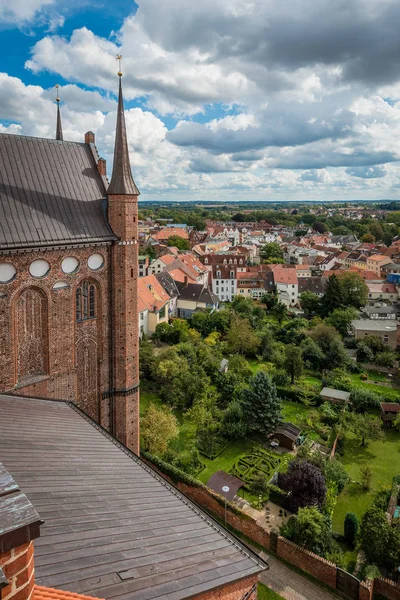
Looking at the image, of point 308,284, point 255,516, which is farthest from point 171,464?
point 308,284

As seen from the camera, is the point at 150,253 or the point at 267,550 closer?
the point at 267,550

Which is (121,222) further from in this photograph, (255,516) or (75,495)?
→ (255,516)

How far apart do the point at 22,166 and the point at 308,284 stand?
72.9 meters

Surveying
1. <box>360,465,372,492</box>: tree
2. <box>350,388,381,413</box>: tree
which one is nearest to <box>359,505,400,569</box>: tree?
<box>360,465,372,492</box>: tree

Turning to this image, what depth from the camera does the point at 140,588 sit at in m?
8.04

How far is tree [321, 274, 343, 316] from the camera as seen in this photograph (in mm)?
72250

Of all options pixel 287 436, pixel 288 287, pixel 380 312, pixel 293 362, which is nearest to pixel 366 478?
pixel 287 436

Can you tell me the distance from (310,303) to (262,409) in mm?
45829

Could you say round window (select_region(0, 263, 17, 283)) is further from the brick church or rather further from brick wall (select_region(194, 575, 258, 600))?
brick wall (select_region(194, 575, 258, 600))

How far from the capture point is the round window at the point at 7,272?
58.8 ft

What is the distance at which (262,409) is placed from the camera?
3394cm

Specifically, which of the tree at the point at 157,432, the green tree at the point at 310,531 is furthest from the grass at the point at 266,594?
the tree at the point at 157,432

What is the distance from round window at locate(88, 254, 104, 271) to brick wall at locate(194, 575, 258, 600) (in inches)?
605

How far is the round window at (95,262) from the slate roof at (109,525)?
27.1 feet
